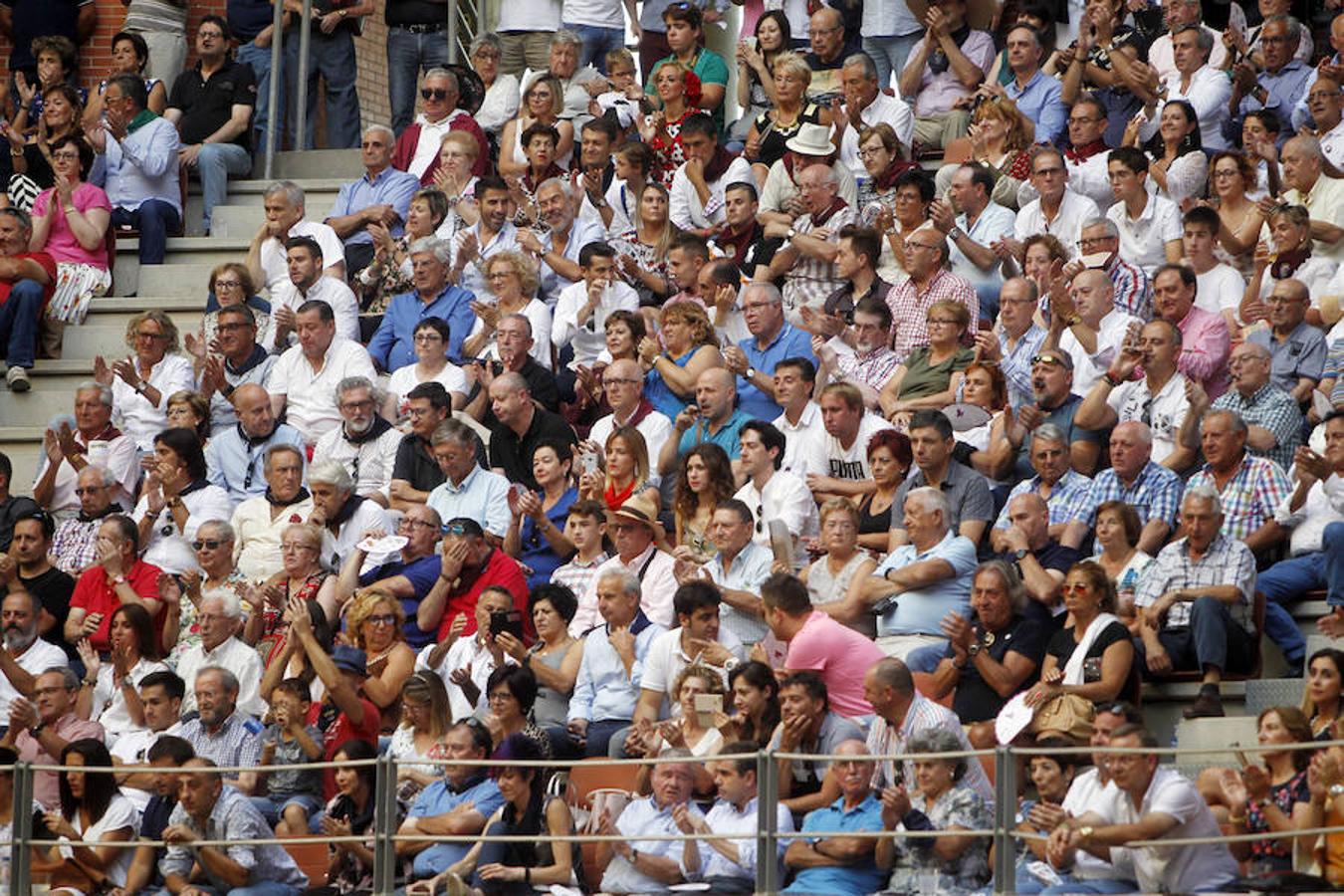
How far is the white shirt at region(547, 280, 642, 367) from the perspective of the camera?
15.3m

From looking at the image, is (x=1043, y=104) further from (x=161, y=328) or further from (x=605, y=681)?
(x=605, y=681)

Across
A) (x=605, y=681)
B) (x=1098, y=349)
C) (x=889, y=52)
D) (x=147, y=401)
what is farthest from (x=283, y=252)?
(x=1098, y=349)

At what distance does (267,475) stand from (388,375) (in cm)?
138

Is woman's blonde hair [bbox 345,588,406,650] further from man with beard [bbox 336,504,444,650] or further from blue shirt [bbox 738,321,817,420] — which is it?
blue shirt [bbox 738,321,817,420]

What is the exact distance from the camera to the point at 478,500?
554 inches

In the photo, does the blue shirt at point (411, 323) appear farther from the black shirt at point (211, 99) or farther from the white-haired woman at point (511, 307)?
the black shirt at point (211, 99)

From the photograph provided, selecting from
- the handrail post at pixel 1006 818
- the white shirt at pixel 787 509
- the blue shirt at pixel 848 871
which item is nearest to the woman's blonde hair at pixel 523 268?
the white shirt at pixel 787 509

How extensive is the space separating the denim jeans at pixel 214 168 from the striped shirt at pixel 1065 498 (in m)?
7.00

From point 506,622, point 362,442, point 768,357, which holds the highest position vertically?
point 768,357

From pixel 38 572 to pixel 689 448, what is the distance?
355 cm

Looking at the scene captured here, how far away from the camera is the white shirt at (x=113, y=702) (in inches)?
523

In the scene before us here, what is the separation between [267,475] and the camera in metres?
14.6

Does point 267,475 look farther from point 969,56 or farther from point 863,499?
point 969,56

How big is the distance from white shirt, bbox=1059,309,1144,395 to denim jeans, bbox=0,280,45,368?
6289 millimetres
